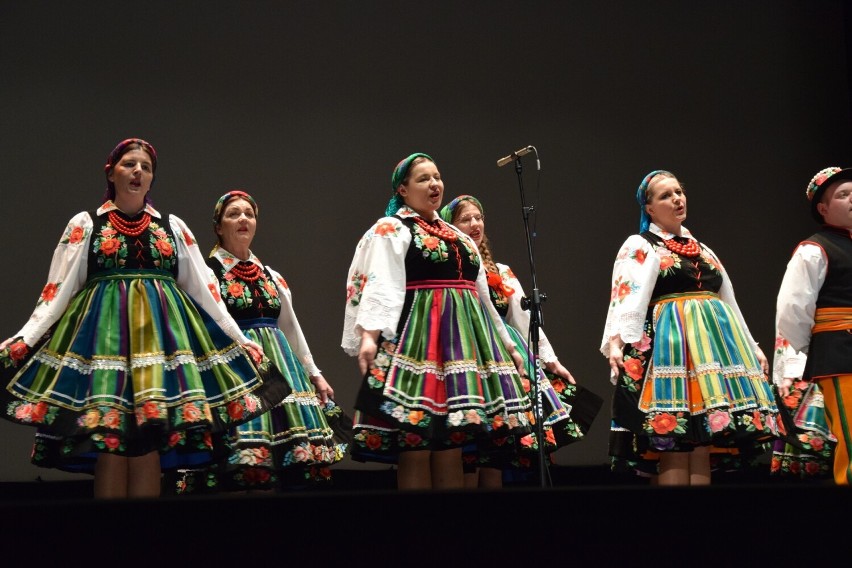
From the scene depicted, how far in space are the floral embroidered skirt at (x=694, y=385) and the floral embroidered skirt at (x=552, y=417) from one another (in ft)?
1.41

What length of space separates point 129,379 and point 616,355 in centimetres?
185

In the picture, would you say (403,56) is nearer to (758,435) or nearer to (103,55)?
(103,55)

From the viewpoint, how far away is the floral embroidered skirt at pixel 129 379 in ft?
10.9

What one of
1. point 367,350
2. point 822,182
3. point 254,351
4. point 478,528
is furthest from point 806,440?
point 478,528

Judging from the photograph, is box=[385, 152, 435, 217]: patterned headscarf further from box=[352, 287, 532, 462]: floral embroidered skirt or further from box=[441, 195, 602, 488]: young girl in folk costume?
box=[441, 195, 602, 488]: young girl in folk costume

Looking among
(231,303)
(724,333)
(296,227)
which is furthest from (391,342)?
(296,227)

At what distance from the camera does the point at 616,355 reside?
420cm

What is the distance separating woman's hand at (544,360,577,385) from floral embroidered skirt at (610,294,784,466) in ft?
2.00

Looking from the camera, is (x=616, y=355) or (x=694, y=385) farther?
(x=616, y=355)

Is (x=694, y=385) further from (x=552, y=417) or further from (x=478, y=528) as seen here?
(x=478, y=528)

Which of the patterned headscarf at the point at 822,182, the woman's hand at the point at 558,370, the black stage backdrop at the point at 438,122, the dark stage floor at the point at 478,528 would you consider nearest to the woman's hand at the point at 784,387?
the patterned headscarf at the point at 822,182

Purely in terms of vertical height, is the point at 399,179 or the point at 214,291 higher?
the point at 399,179

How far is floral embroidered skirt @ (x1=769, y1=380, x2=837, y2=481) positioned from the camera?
4.27 m

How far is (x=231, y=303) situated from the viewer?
452 centimetres
